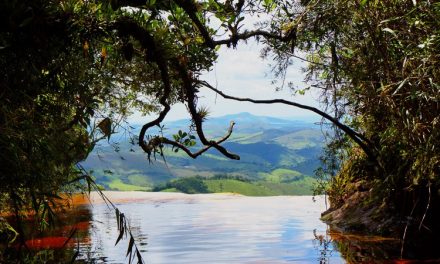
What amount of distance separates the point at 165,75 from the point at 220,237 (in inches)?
427

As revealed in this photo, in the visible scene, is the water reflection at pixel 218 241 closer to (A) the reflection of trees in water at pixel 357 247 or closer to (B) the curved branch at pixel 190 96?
(A) the reflection of trees in water at pixel 357 247

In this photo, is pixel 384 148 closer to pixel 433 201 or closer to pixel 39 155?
pixel 433 201

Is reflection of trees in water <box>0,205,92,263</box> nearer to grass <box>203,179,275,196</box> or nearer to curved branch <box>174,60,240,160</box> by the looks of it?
curved branch <box>174,60,240,160</box>

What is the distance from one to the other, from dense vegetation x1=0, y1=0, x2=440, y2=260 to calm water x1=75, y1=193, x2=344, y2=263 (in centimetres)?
277

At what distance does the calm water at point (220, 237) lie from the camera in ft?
43.3

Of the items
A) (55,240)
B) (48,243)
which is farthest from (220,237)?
(48,243)

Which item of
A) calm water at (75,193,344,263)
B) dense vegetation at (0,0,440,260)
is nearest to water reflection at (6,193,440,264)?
calm water at (75,193,344,263)

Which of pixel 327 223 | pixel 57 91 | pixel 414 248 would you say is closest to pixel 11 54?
pixel 57 91

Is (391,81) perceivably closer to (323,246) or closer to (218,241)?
(323,246)

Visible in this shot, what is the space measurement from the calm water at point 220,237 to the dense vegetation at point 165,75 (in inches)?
109

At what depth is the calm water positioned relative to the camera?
13.2 m

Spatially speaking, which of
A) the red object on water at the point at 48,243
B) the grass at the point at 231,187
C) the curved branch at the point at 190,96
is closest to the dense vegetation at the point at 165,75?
the curved branch at the point at 190,96

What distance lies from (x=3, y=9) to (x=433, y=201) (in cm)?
1139

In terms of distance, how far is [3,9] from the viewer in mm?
5391
